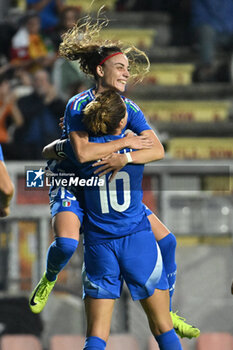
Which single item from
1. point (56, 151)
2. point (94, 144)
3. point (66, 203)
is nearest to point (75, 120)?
point (94, 144)

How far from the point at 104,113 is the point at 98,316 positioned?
3.81 feet

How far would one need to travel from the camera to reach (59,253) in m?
4.83

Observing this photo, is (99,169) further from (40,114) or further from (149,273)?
(40,114)

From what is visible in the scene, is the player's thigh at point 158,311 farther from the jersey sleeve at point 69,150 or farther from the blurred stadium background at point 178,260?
the blurred stadium background at point 178,260

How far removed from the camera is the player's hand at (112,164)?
15.6 ft

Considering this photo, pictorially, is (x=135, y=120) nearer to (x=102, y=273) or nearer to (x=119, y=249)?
(x=119, y=249)

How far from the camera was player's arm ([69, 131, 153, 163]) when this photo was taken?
468cm

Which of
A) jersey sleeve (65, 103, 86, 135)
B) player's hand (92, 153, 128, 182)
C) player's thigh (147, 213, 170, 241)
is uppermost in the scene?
jersey sleeve (65, 103, 86, 135)

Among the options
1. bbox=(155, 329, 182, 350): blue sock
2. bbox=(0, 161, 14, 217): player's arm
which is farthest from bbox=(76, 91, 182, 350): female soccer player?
bbox=(0, 161, 14, 217): player's arm

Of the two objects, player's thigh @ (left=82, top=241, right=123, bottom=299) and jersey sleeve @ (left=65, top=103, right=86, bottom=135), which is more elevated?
jersey sleeve @ (left=65, top=103, right=86, bottom=135)

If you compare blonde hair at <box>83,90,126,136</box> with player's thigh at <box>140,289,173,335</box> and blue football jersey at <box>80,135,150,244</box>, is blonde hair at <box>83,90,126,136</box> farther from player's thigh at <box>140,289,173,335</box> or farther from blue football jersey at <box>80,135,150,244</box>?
player's thigh at <box>140,289,173,335</box>

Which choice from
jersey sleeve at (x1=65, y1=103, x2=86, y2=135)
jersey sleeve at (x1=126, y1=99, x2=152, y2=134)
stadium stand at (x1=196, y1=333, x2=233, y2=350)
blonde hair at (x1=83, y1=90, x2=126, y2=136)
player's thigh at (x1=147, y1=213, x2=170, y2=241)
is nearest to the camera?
blonde hair at (x1=83, y1=90, x2=126, y2=136)

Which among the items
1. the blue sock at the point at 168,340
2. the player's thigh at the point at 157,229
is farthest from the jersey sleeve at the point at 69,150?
the blue sock at the point at 168,340

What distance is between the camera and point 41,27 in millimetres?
12023
